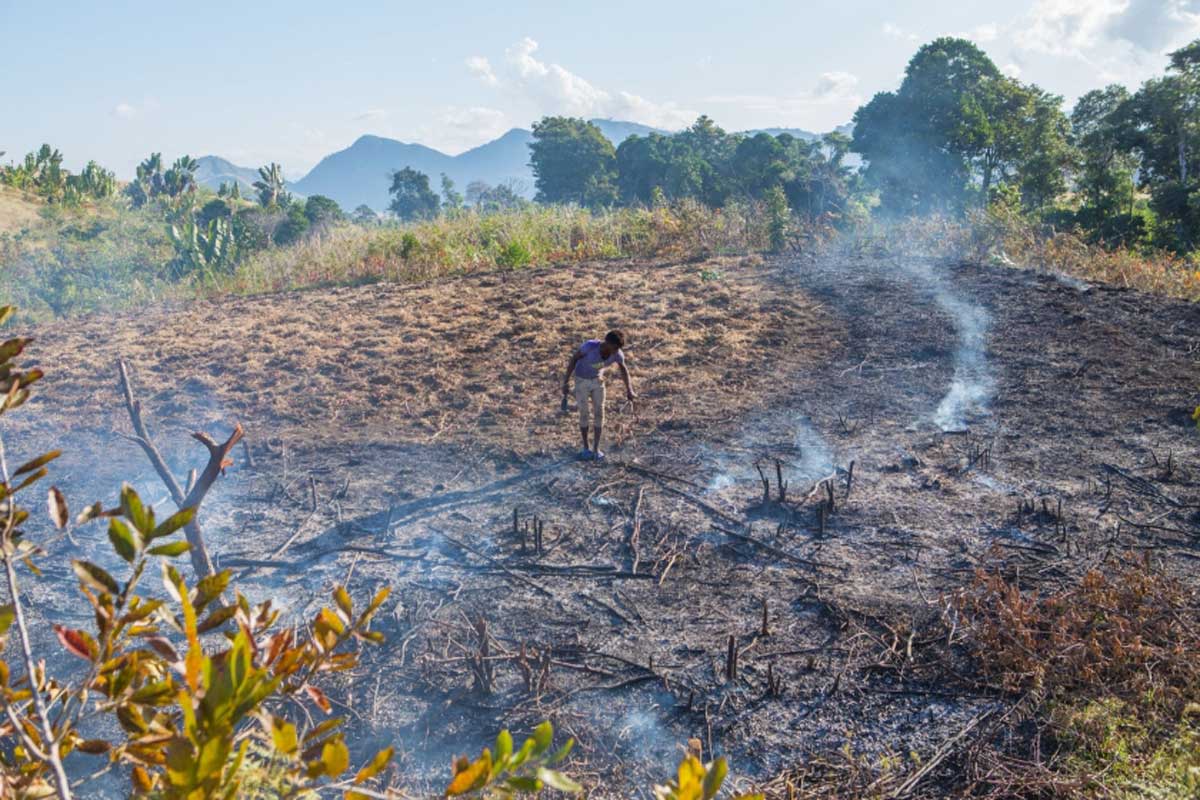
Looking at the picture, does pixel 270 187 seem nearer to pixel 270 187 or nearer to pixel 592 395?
pixel 270 187

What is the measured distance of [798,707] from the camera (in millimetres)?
3688

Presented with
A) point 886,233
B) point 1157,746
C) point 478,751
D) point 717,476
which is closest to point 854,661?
point 1157,746

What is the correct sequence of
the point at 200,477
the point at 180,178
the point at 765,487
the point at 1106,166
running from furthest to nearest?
the point at 180,178, the point at 1106,166, the point at 765,487, the point at 200,477

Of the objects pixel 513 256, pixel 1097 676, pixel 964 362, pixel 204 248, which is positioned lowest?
pixel 1097 676

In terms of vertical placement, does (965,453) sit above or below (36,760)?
below

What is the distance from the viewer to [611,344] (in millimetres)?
6188

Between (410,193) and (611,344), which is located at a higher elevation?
(410,193)

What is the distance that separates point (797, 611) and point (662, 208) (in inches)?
429

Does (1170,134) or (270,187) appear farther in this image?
(270,187)

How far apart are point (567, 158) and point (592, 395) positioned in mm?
40808

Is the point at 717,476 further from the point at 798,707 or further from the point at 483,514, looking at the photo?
the point at 798,707

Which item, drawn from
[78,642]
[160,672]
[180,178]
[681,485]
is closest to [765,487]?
[681,485]

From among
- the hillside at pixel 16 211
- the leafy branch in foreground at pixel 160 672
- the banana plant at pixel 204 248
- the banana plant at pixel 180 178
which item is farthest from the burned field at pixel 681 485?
the banana plant at pixel 180 178

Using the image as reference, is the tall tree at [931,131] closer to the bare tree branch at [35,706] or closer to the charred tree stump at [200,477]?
the charred tree stump at [200,477]
